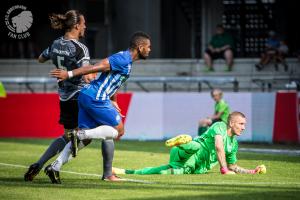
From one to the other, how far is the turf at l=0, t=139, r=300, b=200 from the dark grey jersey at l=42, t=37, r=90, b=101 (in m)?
1.16

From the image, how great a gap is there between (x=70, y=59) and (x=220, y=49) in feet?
53.5

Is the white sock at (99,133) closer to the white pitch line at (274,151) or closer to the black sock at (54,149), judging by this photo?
the black sock at (54,149)

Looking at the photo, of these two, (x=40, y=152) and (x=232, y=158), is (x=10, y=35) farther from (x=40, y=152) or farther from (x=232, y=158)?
(x=232, y=158)

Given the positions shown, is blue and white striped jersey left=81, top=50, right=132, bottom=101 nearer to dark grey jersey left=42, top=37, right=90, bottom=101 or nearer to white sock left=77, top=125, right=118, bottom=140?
white sock left=77, top=125, right=118, bottom=140

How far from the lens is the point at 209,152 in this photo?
13.1m

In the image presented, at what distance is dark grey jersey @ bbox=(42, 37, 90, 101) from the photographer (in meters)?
12.1

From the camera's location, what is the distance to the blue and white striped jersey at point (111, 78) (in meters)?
11.5

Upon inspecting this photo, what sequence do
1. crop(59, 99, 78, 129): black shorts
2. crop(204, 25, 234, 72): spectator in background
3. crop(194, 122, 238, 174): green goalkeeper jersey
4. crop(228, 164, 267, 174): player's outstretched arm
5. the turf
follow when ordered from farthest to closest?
crop(204, 25, 234, 72): spectator in background
crop(228, 164, 267, 174): player's outstretched arm
crop(194, 122, 238, 174): green goalkeeper jersey
crop(59, 99, 78, 129): black shorts
the turf

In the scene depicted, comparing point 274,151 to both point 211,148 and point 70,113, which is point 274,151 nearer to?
point 211,148

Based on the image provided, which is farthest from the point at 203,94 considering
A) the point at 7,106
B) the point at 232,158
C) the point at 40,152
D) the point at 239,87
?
the point at 232,158

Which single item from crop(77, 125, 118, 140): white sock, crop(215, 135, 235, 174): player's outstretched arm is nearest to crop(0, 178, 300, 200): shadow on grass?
crop(77, 125, 118, 140): white sock

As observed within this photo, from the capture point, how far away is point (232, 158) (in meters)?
13.2

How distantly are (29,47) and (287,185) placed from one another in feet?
66.6

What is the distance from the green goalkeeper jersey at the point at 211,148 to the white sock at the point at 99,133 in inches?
75.9
